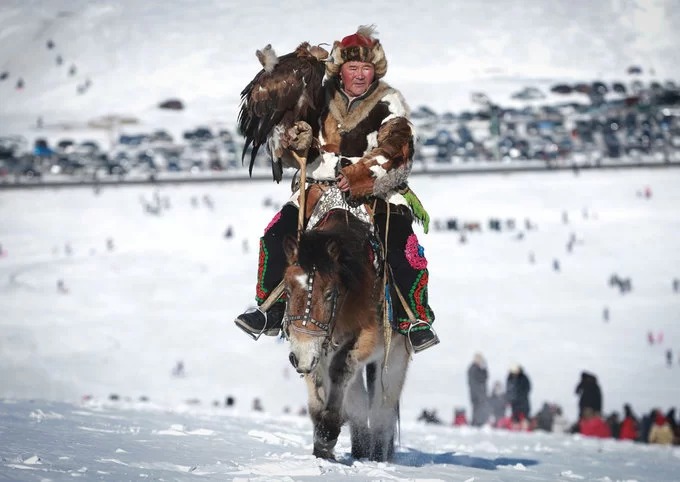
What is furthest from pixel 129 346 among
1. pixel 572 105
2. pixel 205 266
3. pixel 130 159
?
pixel 572 105

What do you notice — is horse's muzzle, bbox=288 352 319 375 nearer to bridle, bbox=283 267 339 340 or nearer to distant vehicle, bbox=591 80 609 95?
bridle, bbox=283 267 339 340

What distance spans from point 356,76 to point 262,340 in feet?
91.7

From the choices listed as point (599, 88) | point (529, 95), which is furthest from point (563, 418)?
point (529, 95)

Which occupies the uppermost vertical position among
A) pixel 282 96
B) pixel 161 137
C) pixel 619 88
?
pixel 619 88

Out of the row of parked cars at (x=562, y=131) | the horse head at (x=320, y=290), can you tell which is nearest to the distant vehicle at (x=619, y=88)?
the row of parked cars at (x=562, y=131)

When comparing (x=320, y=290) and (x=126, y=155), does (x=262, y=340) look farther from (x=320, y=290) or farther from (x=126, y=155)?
(x=126, y=155)

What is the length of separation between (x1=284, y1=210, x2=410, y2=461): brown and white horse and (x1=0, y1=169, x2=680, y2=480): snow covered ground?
1.02 feet

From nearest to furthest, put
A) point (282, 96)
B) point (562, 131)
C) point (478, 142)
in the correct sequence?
point (282, 96), point (478, 142), point (562, 131)

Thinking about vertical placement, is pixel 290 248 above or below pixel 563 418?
above

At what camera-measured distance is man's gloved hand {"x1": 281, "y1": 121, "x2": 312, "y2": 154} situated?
797 cm

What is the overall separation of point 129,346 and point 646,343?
14551mm

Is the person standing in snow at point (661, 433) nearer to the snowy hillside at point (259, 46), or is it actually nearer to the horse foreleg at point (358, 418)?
the horse foreleg at point (358, 418)

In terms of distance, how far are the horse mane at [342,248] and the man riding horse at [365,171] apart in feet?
0.64

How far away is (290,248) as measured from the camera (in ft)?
24.3
